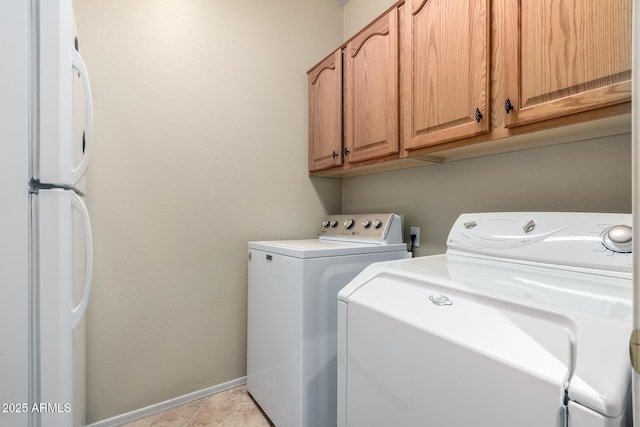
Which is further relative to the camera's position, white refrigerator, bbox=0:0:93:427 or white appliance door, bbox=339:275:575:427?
white refrigerator, bbox=0:0:93:427

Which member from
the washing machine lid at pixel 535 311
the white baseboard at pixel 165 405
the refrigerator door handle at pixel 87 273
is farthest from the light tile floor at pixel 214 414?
the washing machine lid at pixel 535 311

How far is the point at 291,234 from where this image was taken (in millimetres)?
2170

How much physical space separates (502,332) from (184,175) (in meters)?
1.75

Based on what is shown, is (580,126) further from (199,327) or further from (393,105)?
(199,327)

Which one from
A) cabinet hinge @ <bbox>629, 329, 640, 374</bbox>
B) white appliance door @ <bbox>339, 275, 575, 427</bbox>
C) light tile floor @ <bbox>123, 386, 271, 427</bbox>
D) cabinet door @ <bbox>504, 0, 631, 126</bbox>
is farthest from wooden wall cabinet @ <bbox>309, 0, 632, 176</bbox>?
light tile floor @ <bbox>123, 386, 271, 427</bbox>

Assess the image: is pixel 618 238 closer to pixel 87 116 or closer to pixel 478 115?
pixel 478 115

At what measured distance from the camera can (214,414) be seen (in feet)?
5.56

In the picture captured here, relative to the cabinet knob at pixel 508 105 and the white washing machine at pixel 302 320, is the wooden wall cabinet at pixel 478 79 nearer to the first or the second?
the cabinet knob at pixel 508 105

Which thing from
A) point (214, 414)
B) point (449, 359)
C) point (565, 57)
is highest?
point (565, 57)

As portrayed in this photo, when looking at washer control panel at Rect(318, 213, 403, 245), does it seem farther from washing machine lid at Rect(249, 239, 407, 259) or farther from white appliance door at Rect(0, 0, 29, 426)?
white appliance door at Rect(0, 0, 29, 426)

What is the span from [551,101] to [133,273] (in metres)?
2.06

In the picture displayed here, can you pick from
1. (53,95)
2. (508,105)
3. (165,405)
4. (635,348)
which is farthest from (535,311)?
(165,405)

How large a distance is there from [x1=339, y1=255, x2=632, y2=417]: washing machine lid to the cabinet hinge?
0.17 m

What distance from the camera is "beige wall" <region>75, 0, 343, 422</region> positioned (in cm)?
158
